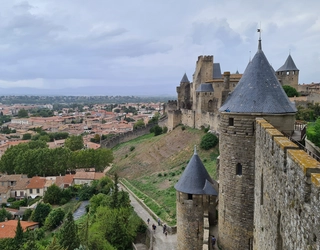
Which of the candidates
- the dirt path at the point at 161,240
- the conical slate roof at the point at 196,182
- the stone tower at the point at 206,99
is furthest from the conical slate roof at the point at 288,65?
the conical slate roof at the point at 196,182

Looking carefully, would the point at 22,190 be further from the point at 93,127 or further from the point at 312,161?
the point at 93,127

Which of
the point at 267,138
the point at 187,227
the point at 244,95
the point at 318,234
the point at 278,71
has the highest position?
the point at 278,71

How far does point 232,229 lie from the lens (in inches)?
456

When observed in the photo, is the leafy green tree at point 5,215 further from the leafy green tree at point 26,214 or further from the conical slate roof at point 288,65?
the conical slate roof at point 288,65

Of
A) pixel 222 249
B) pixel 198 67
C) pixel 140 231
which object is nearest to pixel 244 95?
pixel 222 249

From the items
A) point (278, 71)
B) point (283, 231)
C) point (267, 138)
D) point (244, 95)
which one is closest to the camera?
point (283, 231)

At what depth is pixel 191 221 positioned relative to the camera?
14961 millimetres

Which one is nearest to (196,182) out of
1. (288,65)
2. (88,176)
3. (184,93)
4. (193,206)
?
(193,206)

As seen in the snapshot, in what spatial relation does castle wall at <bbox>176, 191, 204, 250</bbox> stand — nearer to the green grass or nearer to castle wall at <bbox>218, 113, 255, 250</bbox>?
castle wall at <bbox>218, 113, 255, 250</bbox>

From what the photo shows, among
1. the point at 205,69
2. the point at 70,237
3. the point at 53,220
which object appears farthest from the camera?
the point at 205,69

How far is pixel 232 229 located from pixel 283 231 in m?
6.07

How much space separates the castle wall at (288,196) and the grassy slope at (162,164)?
49.3 feet

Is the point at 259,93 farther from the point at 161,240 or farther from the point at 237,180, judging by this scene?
the point at 161,240

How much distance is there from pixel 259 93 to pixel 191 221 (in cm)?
727
